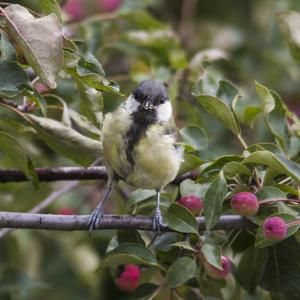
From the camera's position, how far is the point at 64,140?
2.27 metres

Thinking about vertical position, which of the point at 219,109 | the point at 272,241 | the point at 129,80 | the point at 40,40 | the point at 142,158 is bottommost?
the point at 129,80

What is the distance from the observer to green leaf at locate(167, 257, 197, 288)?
2.02 metres

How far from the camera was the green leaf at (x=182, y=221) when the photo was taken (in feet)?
6.66

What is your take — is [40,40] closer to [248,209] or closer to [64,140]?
[64,140]

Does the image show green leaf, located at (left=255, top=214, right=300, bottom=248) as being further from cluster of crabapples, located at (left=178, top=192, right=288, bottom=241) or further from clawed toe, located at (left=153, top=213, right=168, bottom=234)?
clawed toe, located at (left=153, top=213, right=168, bottom=234)

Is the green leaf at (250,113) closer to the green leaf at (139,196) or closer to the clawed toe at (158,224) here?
the green leaf at (139,196)

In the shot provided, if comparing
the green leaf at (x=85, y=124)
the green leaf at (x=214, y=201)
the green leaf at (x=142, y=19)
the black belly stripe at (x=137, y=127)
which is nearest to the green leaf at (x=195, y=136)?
the black belly stripe at (x=137, y=127)

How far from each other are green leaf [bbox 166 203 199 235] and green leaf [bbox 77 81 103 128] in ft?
1.21

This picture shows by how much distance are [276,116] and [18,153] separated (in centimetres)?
78

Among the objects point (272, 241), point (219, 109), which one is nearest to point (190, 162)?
point (219, 109)

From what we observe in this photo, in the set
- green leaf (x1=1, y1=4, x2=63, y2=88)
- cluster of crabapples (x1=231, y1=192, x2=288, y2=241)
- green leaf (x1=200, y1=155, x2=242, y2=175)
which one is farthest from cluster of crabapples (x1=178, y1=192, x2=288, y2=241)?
green leaf (x1=1, y1=4, x2=63, y2=88)

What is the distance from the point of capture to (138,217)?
2104mm

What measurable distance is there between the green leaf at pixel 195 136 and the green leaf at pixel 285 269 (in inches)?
15.3

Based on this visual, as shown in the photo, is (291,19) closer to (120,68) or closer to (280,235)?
(280,235)
